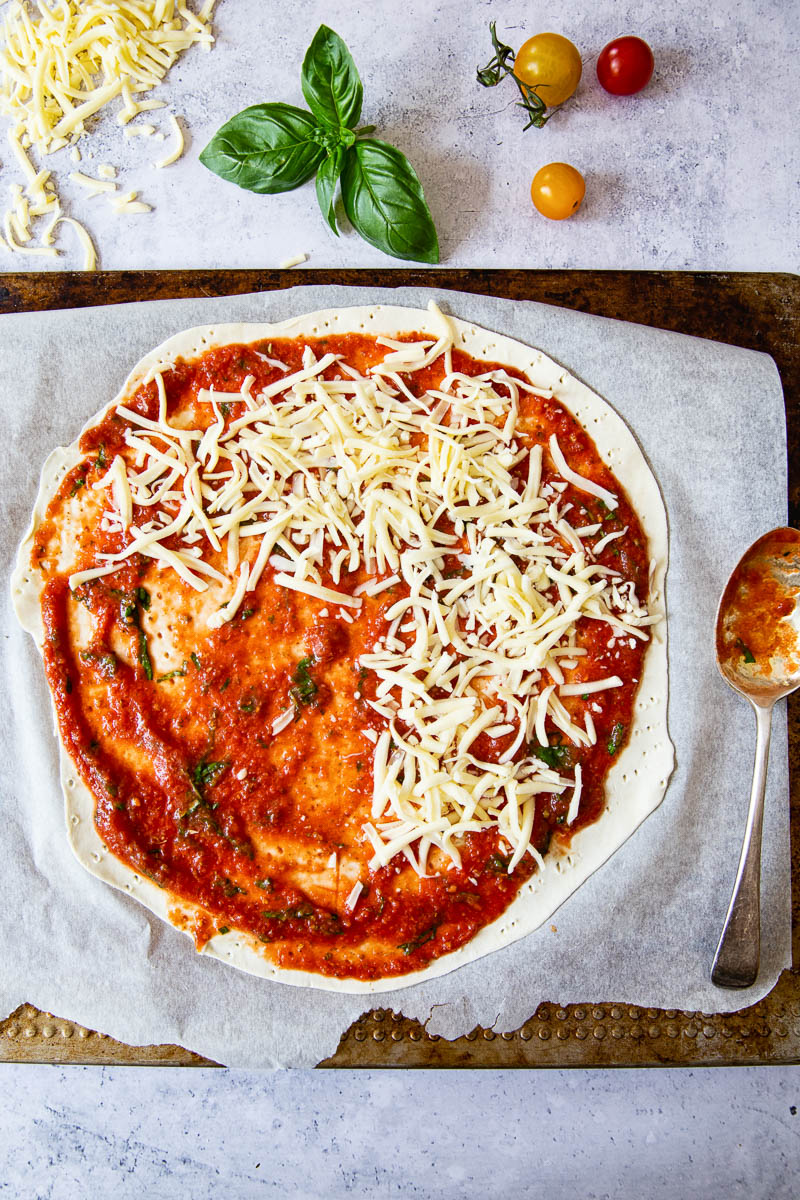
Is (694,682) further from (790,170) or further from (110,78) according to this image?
(110,78)

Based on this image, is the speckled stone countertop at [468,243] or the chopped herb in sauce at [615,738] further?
the speckled stone countertop at [468,243]

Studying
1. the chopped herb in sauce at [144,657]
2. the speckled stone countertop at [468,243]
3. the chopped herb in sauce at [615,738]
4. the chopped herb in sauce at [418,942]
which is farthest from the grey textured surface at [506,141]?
the chopped herb in sauce at [418,942]

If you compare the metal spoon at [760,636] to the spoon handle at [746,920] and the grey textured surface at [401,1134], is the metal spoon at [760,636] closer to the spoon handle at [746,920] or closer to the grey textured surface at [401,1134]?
the spoon handle at [746,920]

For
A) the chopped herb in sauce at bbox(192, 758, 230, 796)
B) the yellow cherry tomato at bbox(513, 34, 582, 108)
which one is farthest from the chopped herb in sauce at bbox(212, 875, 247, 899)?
the yellow cherry tomato at bbox(513, 34, 582, 108)

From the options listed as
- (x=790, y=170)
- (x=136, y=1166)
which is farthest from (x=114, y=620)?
(x=790, y=170)

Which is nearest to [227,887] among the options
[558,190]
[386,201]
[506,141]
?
[386,201]

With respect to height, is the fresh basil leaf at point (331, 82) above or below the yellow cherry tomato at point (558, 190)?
above
